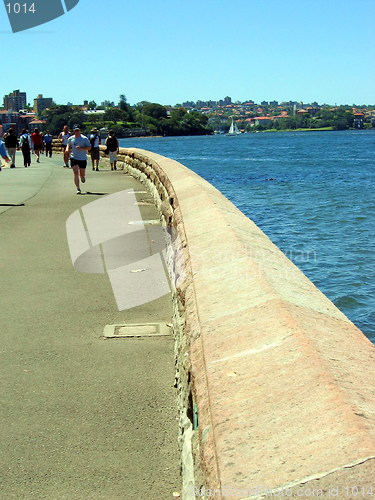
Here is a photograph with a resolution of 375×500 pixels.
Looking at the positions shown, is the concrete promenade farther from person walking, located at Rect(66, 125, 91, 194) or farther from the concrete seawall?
person walking, located at Rect(66, 125, 91, 194)

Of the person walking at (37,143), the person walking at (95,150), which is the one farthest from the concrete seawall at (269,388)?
the person walking at (37,143)

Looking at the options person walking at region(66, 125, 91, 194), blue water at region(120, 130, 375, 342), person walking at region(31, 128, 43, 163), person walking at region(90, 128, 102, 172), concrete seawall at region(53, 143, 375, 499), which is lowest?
blue water at region(120, 130, 375, 342)

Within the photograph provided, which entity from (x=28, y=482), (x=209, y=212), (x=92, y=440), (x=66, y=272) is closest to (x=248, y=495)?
(x=28, y=482)

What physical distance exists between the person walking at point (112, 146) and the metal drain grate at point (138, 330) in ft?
56.1

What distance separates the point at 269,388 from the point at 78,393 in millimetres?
2126

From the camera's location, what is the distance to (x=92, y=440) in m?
3.70

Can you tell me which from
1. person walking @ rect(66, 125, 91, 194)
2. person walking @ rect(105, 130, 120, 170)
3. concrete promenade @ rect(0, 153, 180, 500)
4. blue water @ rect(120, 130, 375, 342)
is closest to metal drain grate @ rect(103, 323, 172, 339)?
concrete promenade @ rect(0, 153, 180, 500)

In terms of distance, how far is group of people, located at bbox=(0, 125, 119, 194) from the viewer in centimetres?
1609

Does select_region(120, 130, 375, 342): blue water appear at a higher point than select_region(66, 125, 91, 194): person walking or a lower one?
lower

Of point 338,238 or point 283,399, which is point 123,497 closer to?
point 283,399

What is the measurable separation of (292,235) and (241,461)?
15580 millimetres

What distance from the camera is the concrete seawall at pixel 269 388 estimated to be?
1.93 m

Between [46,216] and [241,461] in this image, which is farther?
[46,216]

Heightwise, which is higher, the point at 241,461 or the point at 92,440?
the point at 241,461
